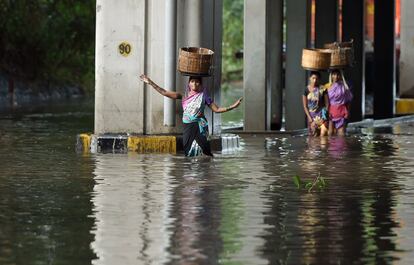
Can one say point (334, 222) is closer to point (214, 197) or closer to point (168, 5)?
point (214, 197)

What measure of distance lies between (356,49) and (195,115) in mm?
15473

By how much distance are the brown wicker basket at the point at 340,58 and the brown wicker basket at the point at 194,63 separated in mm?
6387

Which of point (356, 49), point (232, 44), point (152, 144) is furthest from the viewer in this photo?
point (232, 44)

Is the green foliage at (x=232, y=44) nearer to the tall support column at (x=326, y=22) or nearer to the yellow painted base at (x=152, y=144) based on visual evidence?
the tall support column at (x=326, y=22)

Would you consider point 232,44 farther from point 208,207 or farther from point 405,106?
point 208,207

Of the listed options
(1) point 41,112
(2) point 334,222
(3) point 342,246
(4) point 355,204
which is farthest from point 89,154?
(1) point 41,112

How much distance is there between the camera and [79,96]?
50.3 metres

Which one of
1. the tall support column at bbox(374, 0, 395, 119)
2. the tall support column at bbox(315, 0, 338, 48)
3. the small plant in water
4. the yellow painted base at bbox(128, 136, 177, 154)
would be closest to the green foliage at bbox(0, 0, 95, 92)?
the tall support column at bbox(374, 0, 395, 119)

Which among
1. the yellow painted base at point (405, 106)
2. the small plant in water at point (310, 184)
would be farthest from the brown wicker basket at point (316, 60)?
the yellow painted base at point (405, 106)

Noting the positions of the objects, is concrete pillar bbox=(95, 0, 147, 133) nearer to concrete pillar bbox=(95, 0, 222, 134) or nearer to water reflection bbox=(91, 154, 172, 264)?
concrete pillar bbox=(95, 0, 222, 134)

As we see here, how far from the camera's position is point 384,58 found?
128 feet

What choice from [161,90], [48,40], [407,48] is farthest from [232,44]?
[161,90]

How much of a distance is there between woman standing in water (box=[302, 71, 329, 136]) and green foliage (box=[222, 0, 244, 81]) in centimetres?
4207

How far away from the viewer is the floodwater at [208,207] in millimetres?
10719
